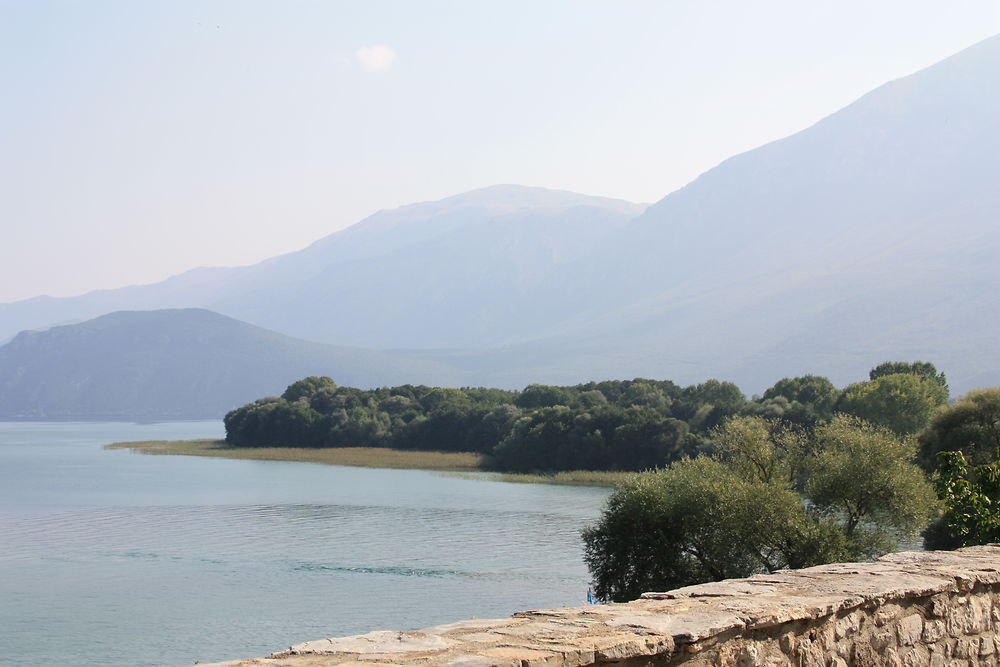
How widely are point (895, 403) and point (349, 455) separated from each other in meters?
40.2

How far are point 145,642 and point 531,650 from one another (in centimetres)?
2281

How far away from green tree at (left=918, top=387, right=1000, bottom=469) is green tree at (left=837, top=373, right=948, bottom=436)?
23.1 m

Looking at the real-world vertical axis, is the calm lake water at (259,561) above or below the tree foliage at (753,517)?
below

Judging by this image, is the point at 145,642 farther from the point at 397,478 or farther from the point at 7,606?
the point at 397,478

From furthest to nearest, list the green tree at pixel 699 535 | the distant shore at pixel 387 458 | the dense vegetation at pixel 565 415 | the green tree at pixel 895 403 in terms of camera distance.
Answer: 1. the dense vegetation at pixel 565 415
2. the distant shore at pixel 387 458
3. the green tree at pixel 895 403
4. the green tree at pixel 699 535

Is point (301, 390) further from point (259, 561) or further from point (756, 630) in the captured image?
point (756, 630)

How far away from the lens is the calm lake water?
2638 centimetres

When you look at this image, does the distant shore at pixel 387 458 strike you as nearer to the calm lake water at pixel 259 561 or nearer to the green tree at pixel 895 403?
the calm lake water at pixel 259 561

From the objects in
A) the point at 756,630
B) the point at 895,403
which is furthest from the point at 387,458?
the point at 756,630

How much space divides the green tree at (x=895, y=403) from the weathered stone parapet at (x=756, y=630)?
58088mm

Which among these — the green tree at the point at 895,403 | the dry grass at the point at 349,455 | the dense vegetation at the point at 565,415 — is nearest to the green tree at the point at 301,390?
the dense vegetation at the point at 565,415

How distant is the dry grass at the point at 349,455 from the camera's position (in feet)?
252

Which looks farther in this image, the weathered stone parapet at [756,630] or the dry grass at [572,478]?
the dry grass at [572,478]

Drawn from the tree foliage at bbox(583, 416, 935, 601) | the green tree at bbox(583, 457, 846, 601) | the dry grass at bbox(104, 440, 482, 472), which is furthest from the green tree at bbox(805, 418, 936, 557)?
the dry grass at bbox(104, 440, 482, 472)
